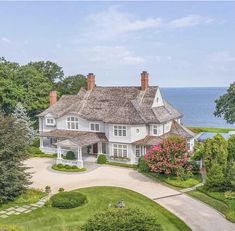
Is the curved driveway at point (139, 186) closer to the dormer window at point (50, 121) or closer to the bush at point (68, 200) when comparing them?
the bush at point (68, 200)

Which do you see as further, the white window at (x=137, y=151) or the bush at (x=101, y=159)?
the bush at (x=101, y=159)

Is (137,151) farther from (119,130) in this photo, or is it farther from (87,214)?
(87,214)

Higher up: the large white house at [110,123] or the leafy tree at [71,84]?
the leafy tree at [71,84]

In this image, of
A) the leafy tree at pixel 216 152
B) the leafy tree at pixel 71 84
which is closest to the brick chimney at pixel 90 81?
the leafy tree at pixel 71 84

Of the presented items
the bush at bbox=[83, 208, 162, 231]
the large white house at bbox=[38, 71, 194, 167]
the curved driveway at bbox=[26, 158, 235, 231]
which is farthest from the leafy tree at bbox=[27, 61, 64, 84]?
the bush at bbox=[83, 208, 162, 231]

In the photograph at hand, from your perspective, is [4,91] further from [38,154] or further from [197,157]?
[197,157]

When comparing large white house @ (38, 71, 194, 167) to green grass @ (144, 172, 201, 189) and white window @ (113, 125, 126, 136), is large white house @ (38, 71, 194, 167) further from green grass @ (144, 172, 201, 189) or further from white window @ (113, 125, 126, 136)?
green grass @ (144, 172, 201, 189)
